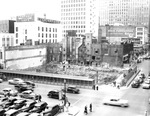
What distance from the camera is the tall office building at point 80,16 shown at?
145375 mm

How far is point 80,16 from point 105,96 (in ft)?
366

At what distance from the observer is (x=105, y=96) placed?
134 ft

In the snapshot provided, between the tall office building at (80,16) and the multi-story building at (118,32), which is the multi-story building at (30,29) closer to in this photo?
the multi-story building at (118,32)

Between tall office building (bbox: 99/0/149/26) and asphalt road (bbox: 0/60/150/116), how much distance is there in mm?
142313

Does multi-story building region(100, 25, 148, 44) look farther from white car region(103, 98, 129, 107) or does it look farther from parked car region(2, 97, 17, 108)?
parked car region(2, 97, 17, 108)

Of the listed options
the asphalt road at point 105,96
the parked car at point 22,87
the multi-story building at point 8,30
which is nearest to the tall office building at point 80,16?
the multi-story building at point 8,30

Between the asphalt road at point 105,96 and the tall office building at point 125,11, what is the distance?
467ft

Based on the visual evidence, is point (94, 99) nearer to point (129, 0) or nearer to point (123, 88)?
point (123, 88)

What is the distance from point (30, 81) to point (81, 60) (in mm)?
32903

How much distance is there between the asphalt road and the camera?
108 feet

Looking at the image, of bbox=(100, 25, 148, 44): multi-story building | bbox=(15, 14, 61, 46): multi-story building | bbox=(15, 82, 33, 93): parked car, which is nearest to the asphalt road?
bbox=(15, 82, 33, 93): parked car

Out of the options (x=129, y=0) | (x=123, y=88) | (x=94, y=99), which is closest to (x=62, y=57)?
(x=123, y=88)

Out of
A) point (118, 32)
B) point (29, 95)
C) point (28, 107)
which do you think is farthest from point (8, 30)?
point (28, 107)

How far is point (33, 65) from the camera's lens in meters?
73.1
